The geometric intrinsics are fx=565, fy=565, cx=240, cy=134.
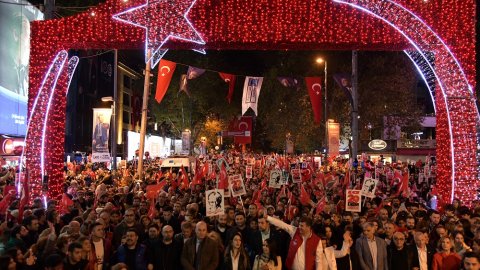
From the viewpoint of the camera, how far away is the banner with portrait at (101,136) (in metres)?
21.3

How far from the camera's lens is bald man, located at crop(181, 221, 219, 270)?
7.61 meters

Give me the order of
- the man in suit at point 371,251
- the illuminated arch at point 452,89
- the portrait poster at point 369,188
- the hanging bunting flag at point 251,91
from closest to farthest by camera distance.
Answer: the man in suit at point 371,251 → the portrait poster at point 369,188 → the illuminated arch at point 452,89 → the hanging bunting flag at point 251,91

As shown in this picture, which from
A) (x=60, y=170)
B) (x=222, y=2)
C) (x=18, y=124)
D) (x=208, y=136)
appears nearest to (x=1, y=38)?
(x=18, y=124)

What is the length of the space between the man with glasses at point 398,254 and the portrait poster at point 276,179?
317 inches

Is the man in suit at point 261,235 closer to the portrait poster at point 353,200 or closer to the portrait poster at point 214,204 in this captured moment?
the portrait poster at point 214,204

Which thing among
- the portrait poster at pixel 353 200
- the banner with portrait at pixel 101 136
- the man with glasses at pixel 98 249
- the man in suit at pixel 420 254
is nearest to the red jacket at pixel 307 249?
the man in suit at pixel 420 254

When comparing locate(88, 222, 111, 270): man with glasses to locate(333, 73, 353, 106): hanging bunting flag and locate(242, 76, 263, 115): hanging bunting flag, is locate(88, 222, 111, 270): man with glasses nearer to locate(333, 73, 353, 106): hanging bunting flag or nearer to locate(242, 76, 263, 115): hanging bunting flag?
locate(242, 76, 263, 115): hanging bunting flag

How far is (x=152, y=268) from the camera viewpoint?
7.48m

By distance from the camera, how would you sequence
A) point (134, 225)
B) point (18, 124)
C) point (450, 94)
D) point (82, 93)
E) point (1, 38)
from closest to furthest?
1. point (134, 225)
2. point (450, 94)
3. point (1, 38)
4. point (18, 124)
5. point (82, 93)

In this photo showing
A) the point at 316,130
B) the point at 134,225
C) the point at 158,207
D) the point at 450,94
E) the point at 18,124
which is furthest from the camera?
the point at 316,130

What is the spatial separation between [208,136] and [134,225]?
53671mm

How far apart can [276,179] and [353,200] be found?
453cm

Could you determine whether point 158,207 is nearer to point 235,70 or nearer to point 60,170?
point 60,170

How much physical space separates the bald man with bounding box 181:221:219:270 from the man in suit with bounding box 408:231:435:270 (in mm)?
2711
